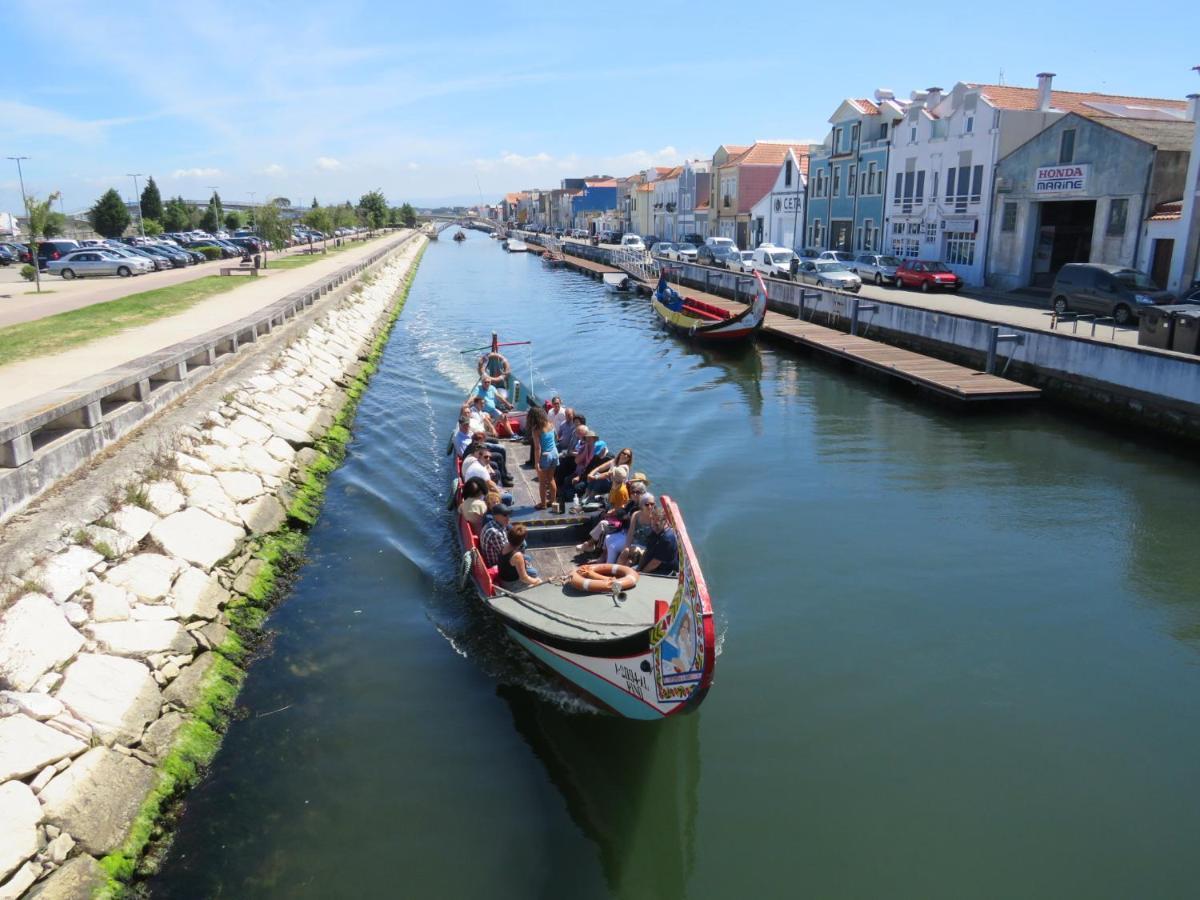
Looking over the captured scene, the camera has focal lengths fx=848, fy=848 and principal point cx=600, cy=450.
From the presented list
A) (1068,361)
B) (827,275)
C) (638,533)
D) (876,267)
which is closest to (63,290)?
(827,275)

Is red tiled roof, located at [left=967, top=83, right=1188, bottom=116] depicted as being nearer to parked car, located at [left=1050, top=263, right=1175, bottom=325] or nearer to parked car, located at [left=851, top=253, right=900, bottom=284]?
parked car, located at [left=851, top=253, right=900, bottom=284]

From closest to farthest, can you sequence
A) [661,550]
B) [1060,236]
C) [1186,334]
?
[661,550] → [1186,334] → [1060,236]

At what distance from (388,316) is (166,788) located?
39.0m

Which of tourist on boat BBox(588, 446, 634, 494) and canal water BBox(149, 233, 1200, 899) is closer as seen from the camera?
canal water BBox(149, 233, 1200, 899)

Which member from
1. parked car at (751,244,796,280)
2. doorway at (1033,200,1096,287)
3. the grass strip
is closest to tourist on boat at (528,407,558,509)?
the grass strip

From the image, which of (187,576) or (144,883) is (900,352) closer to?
(187,576)

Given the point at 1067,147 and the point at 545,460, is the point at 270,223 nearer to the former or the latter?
the point at 1067,147

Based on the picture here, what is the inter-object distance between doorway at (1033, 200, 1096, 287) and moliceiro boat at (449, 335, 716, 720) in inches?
1436

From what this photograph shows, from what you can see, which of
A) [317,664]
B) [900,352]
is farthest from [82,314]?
[900,352]

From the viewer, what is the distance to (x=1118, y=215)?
35125mm

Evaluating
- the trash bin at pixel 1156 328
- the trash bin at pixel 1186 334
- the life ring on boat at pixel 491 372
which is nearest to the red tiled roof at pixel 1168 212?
the trash bin at pixel 1156 328

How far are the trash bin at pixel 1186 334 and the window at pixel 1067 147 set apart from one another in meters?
20.2

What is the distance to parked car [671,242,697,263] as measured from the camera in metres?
63.4

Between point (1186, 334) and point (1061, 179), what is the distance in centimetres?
2070
